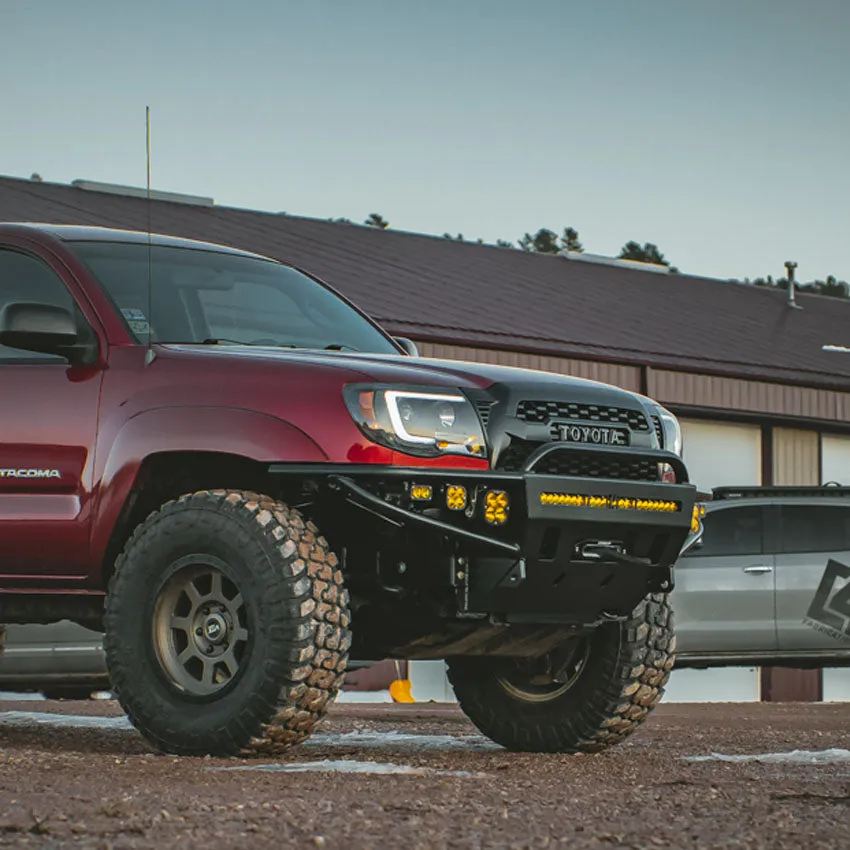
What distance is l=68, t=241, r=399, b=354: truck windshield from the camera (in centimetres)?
715

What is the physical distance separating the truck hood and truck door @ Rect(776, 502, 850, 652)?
8132 mm

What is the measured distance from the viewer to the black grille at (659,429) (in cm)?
702

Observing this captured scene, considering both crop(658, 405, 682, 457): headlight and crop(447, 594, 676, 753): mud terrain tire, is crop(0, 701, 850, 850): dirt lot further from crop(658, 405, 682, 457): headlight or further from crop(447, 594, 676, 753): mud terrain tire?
crop(658, 405, 682, 457): headlight

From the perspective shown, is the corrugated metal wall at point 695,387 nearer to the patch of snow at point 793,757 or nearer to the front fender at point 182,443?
the patch of snow at point 793,757

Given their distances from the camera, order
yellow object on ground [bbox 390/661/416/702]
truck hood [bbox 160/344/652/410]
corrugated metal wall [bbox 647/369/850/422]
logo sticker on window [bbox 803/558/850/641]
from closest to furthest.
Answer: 1. truck hood [bbox 160/344/652/410]
2. logo sticker on window [bbox 803/558/850/641]
3. yellow object on ground [bbox 390/661/416/702]
4. corrugated metal wall [bbox 647/369/850/422]

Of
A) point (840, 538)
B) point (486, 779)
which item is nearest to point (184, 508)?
point (486, 779)

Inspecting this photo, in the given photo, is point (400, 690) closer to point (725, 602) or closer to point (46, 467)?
point (725, 602)

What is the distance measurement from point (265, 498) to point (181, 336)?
104 cm

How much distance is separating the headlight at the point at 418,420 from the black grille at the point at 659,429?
3.30ft

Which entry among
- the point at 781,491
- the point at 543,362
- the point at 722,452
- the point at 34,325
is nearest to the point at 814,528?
the point at 781,491

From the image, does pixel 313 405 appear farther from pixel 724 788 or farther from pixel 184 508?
pixel 724 788

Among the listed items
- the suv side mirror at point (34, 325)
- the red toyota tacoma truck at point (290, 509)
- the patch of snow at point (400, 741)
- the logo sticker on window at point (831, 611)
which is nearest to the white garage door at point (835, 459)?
the logo sticker on window at point (831, 611)

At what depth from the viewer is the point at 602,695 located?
7.33 m

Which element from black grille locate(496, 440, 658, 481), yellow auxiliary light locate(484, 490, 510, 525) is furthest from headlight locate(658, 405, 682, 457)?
yellow auxiliary light locate(484, 490, 510, 525)
